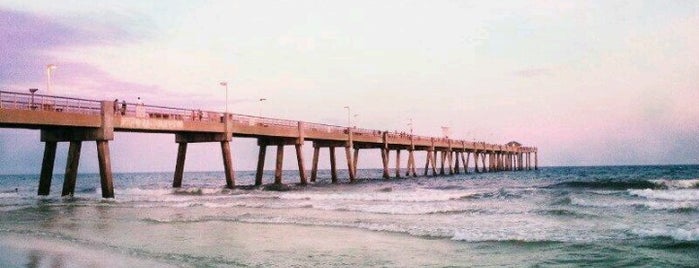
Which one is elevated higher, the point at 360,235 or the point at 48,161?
the point at 48,161

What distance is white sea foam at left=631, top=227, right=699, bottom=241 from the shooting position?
12868 millimetres

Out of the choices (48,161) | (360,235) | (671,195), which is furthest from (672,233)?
(48,161)

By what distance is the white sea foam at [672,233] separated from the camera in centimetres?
1287

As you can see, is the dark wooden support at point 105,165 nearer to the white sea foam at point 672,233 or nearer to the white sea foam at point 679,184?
the white sea foam at point 672,233

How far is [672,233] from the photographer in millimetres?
13258

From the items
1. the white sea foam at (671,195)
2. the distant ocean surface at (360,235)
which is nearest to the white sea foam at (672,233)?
the distant ocean surface at (360,235)

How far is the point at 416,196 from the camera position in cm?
2916

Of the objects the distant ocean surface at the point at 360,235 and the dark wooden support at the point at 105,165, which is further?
the dark wooden support at the point at 105,165

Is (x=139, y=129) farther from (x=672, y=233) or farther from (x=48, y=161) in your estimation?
(x=672, y=233)

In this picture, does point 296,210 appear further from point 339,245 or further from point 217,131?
point 217,131

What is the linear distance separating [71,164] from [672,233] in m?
26.8

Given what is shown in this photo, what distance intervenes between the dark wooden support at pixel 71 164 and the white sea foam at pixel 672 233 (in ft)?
83.1

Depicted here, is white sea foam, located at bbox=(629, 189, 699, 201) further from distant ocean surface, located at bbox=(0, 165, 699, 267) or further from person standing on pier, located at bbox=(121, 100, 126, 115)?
person standing on pier, located at bbox=(121, 100, 126, 115)

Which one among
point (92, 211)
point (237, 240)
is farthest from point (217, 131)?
point (237, 240)
